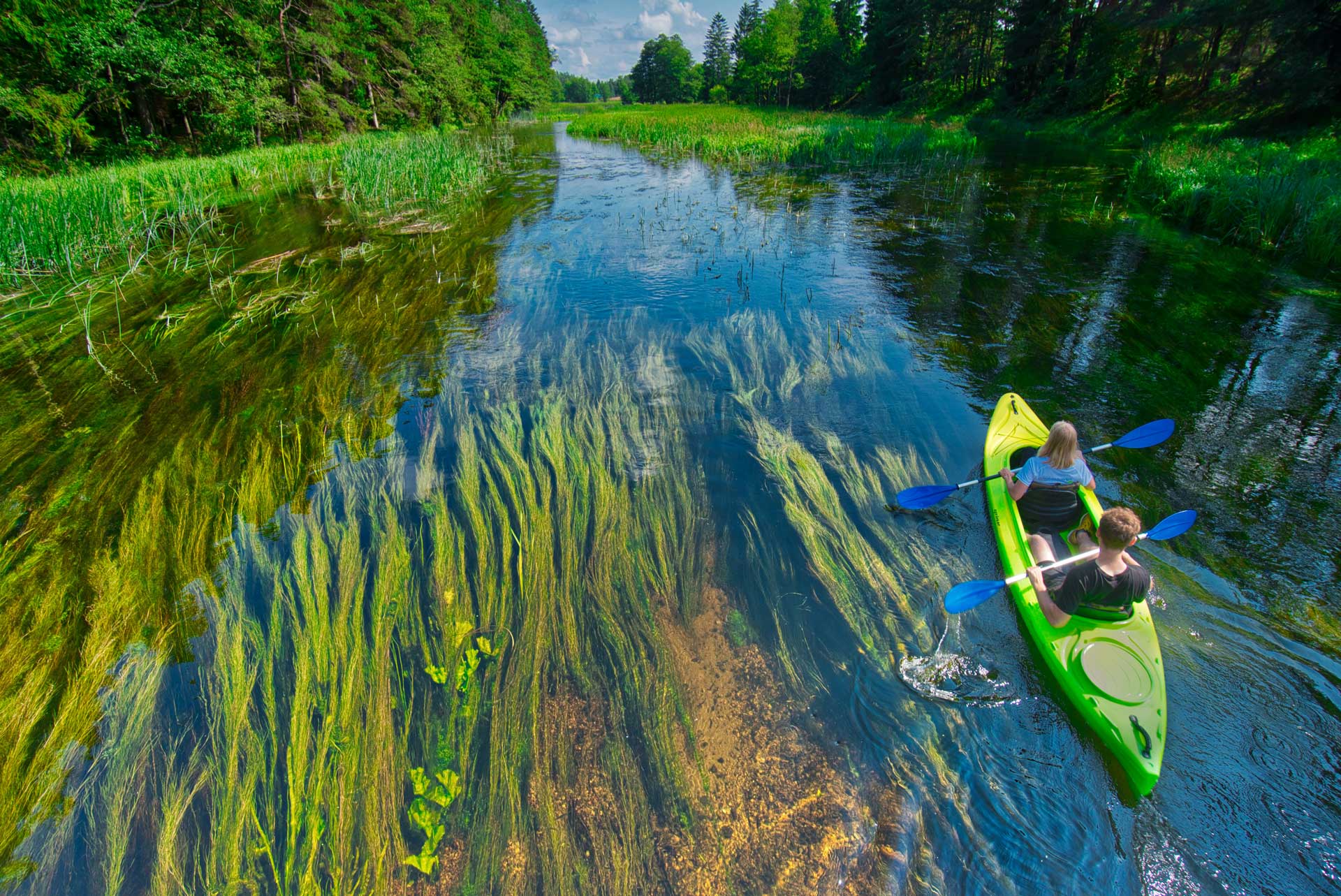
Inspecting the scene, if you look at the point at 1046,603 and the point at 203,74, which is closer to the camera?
the point at 1046,603

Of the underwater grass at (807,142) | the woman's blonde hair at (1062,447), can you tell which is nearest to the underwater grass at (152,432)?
the woman's blonde hair at (1062,447)

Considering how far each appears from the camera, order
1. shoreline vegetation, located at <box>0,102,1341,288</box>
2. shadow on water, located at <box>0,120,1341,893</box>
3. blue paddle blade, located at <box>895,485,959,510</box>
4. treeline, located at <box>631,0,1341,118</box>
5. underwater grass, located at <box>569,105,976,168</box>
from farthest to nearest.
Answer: underwater grass, located at <box>569,105,976,168</box>
treeline, located at <box>631,0,1341,118</box>
shoreline vegetation, located at <box>0,102,1341,288</box>
blue paddle blade, located at <box>895,485,959,510</box>
shadow on water, located at <box>0,120,1341,893</box>

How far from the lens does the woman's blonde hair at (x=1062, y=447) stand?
3.30m

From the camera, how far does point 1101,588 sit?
2596 millimetres

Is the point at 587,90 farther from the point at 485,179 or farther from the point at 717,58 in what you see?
the point at 485,179

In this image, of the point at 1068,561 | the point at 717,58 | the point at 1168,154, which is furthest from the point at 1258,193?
the point at 717,58

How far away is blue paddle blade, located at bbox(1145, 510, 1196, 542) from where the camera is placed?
3.07 meters

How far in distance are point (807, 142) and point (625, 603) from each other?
20.0m

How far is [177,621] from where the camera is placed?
298 cm

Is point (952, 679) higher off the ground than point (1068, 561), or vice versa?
point (1068, 561)

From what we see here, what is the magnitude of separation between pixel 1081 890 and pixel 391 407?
17.9ft

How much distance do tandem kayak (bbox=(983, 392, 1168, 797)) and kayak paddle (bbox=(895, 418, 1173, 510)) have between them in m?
0.50

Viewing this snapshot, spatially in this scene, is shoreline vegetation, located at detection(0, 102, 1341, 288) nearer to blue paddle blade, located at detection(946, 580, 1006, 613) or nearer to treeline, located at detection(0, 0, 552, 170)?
treeline, located at detection(0, 0, 552, 170)

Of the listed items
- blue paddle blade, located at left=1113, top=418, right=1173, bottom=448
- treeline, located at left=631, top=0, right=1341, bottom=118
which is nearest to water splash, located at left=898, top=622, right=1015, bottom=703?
blue paddle blade, located at left=1113, top=418, right=1173, bottom=448
